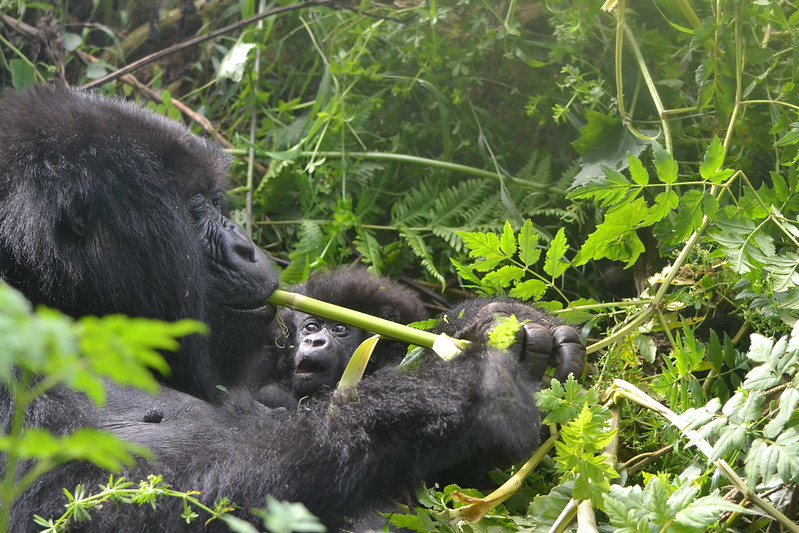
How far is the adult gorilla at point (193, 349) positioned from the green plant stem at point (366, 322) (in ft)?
0.21

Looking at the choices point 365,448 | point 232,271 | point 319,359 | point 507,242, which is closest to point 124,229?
point 232,271

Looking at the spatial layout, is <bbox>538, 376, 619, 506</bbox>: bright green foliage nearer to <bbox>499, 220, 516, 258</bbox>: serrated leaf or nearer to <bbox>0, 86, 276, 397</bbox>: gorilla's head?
<bbox>499, 220, 516, 258</bbox>: serrated leaf

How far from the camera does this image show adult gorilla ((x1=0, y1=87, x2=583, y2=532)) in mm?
2104

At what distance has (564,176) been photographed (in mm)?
3707

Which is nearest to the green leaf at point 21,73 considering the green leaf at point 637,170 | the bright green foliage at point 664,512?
the green leaf at point 637,170

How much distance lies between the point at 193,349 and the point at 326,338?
2.07 ft

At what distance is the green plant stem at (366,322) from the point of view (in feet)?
8.04

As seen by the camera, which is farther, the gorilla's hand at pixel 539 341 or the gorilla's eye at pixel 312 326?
the gorilla's eye at pixel 312 326

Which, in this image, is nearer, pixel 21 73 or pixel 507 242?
pixel 507 242

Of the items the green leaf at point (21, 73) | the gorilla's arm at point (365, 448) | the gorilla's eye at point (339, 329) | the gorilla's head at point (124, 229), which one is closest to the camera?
the gorilla's arm at point (365, 448)

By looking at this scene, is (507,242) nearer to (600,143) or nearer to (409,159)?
(600,143)

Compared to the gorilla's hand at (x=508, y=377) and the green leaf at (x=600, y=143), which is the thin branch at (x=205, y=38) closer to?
the green leaf at (x=600, y=143)

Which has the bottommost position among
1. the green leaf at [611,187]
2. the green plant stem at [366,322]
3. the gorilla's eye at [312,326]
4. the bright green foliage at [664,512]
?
the gorilla's eye at [312,326]

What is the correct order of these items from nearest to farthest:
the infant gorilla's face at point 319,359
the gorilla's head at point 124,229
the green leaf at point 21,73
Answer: the gorilla's head at point 124,229 → the infant gorilla's face at point 319,359 → the green leaf at point 21,73
